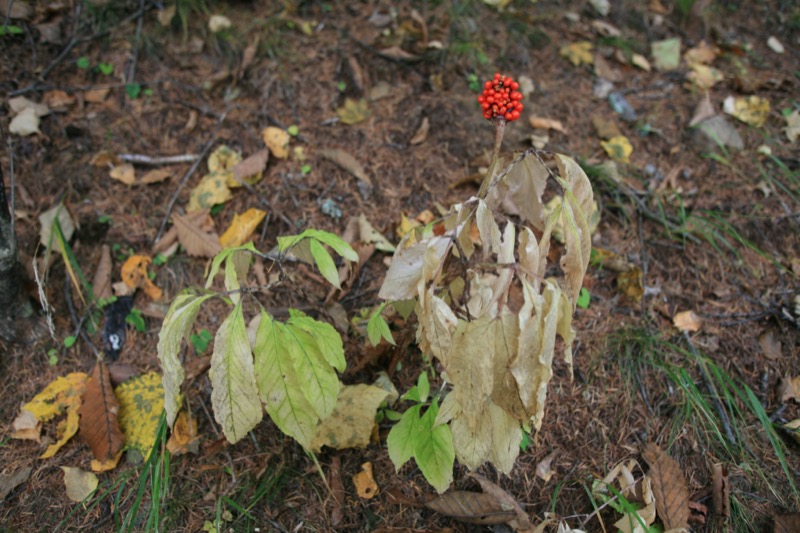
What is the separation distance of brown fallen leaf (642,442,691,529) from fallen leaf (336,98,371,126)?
6.32ft

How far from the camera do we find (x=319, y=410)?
1.36 meters

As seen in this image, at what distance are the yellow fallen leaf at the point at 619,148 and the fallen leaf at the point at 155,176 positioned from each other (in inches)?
83.8

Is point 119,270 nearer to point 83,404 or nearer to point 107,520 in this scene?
point 83,404

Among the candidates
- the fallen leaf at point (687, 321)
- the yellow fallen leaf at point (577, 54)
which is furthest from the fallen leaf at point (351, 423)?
the yellow fallen leaf at point (577, 54)

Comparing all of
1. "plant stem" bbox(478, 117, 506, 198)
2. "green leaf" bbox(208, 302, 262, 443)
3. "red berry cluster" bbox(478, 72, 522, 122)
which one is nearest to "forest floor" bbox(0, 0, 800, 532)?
"green leaf" bbox(208, 302, 262, 443)

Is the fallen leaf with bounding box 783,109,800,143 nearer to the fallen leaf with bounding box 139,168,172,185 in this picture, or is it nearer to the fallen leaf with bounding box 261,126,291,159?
the fallen leaf with bounding box 261,126,291,159

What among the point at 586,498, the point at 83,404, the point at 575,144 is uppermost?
the point at 575,144

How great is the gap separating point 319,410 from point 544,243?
0.70m

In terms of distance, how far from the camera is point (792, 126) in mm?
2754

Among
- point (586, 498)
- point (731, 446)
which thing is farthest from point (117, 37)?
point (731, 446)

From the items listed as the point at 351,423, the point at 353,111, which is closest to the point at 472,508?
the point at 351,423

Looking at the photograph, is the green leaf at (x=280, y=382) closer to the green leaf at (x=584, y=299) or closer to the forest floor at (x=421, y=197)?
the forest floor at (x=421, y=197)

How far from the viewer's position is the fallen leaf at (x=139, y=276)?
218cm

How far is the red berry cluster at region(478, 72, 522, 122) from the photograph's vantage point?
49.5 inches
